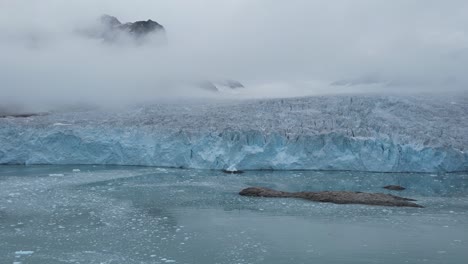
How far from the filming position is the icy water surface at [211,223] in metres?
7.76

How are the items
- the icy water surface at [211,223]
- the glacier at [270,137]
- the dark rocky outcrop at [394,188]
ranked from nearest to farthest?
the icy water surface at [211,223] < the dark rocky outcrop at [394,188] < the glacier at [270,137]

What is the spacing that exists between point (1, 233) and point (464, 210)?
9.57 meters

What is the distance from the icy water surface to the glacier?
7.14 feet

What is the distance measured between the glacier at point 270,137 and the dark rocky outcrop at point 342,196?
4.77 m

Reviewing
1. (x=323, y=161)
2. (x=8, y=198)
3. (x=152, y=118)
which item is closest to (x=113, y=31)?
(x=152, y=118)

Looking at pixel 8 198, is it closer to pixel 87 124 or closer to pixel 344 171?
pixel 87 124

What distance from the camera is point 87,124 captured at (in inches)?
758

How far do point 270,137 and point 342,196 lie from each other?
572cm

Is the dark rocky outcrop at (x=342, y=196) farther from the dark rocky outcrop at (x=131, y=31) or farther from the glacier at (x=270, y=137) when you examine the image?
the dark rocky outcrop at (x=131, y=31)

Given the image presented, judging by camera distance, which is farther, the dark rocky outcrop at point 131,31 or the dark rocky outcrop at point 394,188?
the dark rocky outcrop at point 131,31

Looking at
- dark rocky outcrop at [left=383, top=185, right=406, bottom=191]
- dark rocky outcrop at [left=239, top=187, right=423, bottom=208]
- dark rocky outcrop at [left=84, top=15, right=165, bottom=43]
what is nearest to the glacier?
dark rocky outcrop at [left=383, top=185, right=406, bottom=191]

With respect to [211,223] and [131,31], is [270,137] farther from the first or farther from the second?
[131,31]

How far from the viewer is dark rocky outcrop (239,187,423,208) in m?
12.3

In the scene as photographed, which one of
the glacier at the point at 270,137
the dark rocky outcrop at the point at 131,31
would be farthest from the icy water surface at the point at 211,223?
the dark rocky outcrop at the point at 131,31
